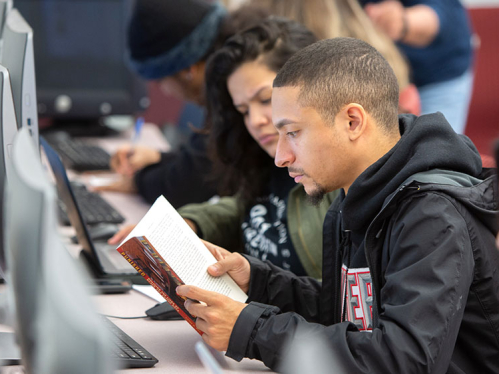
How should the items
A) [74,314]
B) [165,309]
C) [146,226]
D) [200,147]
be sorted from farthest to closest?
1. [200,147]
2. [165,309]
3. [146,226]
4. [74,314]

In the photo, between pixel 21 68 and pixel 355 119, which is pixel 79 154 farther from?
pixel 355 119

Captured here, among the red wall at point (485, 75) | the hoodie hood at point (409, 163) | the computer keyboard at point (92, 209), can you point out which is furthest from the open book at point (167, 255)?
the red wall at point (485, 75)

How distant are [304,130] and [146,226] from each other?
10.3 inches

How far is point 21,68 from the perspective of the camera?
1.09 meters

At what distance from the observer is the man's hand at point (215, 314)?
93 centimetres

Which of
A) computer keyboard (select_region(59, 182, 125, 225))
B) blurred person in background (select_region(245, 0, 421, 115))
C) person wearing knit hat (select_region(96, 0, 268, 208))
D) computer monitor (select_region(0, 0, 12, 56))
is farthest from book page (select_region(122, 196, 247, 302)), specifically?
blurred person in background (select_region(245, 0, 421, 115))

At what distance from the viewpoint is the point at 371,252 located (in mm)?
945

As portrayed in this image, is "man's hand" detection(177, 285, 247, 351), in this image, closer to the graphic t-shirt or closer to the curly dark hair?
the graphic t-shirt

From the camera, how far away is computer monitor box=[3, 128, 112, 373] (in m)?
0.50

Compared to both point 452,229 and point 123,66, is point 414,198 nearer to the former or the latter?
point 452,229

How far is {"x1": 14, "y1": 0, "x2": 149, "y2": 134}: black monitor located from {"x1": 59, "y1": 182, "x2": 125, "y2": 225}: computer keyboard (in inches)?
31.5

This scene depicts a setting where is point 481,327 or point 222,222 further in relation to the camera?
point 222,222

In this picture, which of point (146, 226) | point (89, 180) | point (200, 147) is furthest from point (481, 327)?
point (89, 180)

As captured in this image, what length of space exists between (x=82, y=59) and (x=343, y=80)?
6.43 ft
